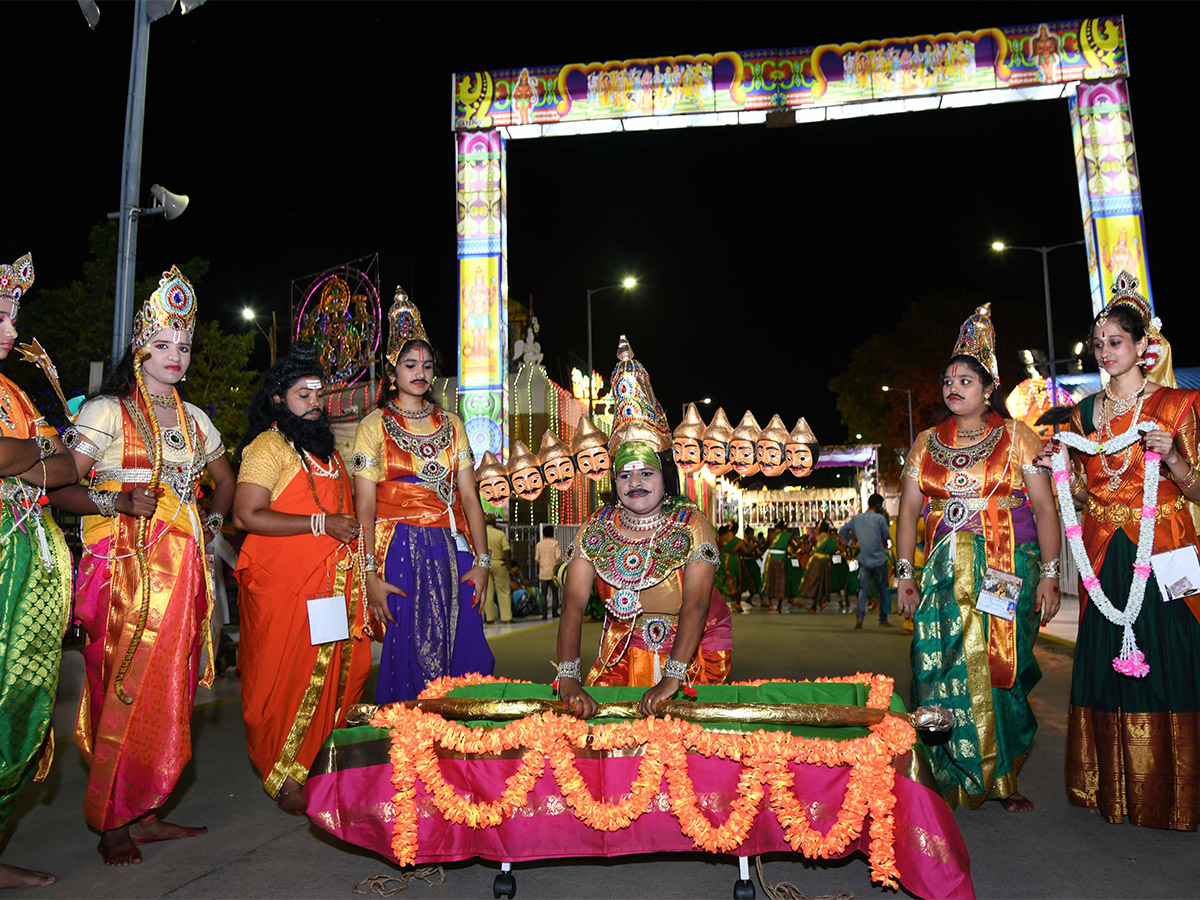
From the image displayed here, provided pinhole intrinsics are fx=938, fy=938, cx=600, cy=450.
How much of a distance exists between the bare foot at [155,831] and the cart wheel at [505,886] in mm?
1565

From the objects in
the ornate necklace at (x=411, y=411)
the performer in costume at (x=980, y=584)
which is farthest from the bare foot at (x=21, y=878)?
the performer in costume at (x=980, y=584)

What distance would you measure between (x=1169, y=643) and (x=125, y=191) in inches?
297

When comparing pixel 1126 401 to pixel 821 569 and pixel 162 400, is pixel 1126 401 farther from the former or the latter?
pixel 821 569

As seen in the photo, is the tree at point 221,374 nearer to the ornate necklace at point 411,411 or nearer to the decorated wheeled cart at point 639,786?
the ornate necklace at point 411,411

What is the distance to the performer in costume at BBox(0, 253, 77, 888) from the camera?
3277 millimetres

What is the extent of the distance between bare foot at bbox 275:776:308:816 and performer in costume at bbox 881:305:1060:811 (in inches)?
111

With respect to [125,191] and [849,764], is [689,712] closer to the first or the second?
[849,764]

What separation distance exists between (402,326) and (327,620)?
1.45 meters

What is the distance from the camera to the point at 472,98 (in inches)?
596

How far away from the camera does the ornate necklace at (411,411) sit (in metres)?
4.37

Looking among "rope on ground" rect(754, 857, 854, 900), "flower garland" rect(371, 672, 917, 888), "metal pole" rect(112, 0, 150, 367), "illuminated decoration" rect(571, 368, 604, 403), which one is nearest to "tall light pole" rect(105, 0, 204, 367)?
"metal pole" rect(112, 0, 150, 367)

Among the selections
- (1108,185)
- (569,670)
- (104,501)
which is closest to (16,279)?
(104,501)

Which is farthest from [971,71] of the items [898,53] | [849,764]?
[849,764]

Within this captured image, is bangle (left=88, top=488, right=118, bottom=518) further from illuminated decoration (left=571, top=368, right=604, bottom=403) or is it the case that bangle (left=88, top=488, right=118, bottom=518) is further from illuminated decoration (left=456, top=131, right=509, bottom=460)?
illuminated decoration (left=571, top=368, right=604, bottom=403)
